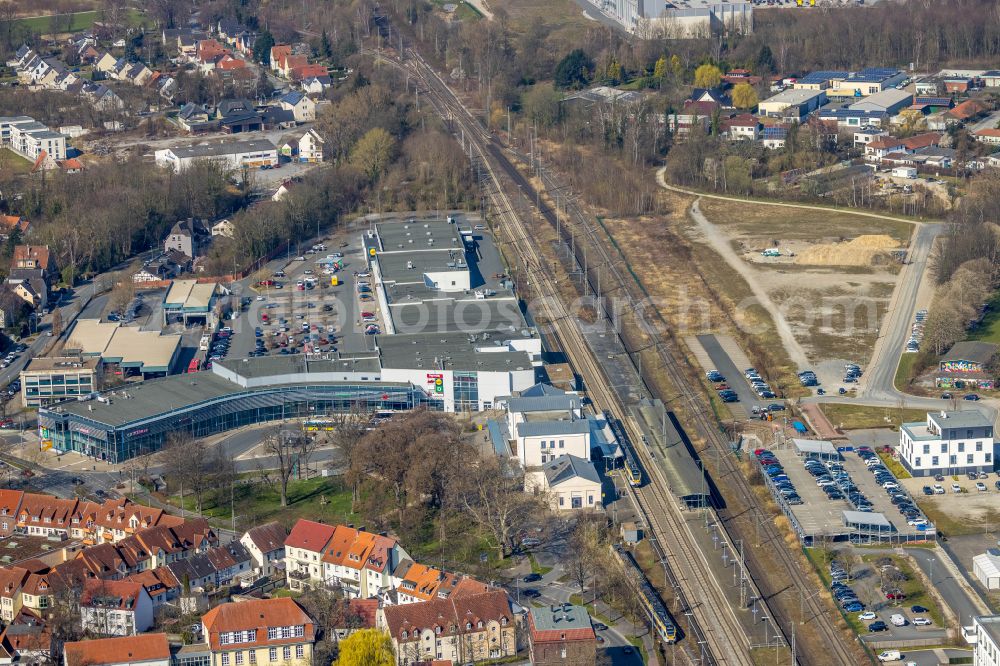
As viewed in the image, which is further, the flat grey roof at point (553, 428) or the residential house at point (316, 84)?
the residential house at point (316, 84)

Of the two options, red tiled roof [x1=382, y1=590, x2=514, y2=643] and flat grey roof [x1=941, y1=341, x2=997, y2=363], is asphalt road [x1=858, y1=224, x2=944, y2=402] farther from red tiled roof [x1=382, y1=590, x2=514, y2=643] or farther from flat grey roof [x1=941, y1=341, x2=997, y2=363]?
red tiled roof [x1=382, y1=590, x2=514, y2=643]

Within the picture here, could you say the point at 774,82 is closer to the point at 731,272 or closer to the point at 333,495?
the point at 731,272

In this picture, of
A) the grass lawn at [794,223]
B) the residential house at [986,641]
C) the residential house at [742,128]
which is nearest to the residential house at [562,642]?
the residential house at [986,641]

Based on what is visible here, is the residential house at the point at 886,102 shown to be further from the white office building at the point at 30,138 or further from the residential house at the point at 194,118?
the white office building at the point at 30,138

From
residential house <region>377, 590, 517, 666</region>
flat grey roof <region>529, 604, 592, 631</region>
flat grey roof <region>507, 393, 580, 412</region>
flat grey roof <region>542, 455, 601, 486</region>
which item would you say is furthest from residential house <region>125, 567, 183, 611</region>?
flat grey roof <region>507, 393, 580, 412</region>

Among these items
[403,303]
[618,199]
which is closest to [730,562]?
[403,303]

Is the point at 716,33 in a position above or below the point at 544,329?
above
